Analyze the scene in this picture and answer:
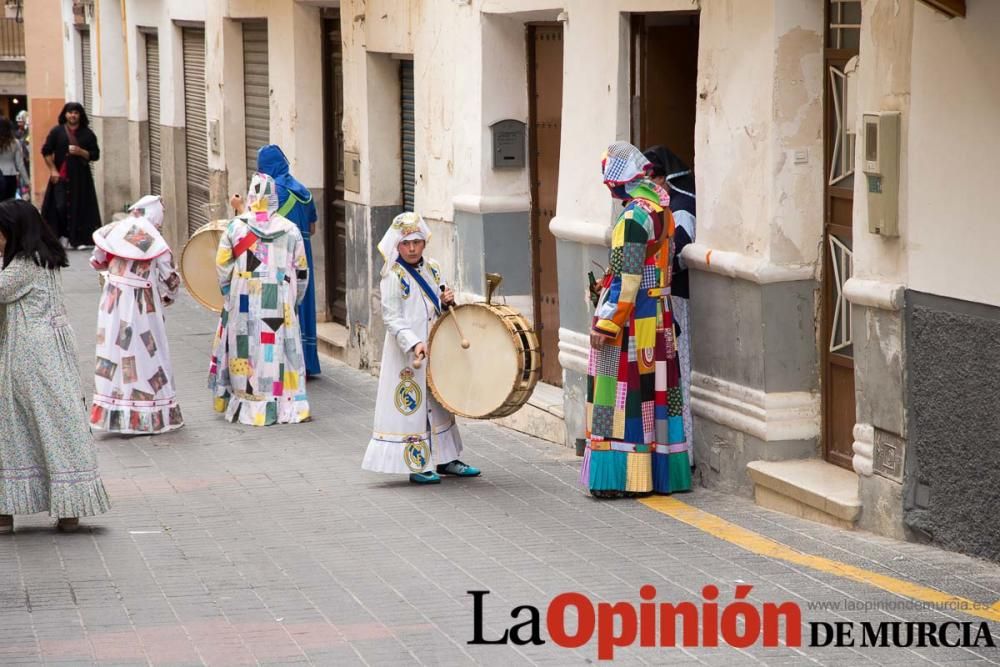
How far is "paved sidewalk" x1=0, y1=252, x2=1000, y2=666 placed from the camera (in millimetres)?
6277

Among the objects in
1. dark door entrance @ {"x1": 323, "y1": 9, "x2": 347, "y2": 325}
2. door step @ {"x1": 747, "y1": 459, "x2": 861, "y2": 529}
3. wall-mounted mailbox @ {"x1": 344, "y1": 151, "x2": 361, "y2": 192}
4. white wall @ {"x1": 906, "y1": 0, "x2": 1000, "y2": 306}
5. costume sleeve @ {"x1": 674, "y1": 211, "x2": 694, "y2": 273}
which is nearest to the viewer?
white wall @ {"x1": 906, "y1": 0, "x2": 1000, "y2": 306}

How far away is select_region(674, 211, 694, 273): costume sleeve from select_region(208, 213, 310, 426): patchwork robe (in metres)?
3.37

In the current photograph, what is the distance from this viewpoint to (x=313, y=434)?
11555 mm

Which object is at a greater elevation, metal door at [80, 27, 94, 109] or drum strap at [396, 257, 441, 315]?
metal door at [80, 27, 94, 109]

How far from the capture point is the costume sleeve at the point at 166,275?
11.4m

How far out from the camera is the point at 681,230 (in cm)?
940

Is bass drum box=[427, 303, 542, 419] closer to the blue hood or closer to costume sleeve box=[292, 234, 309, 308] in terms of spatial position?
costume sleeve box=[292, 234, 309, 308]

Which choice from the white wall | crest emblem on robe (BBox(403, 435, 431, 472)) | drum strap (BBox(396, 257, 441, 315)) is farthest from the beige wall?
the white wall

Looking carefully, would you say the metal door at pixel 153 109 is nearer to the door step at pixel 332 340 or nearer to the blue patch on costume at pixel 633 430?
the door step at pixel 332 340

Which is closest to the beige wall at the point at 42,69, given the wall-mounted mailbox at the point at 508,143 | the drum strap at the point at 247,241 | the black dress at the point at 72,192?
the black dress at the point at 72,192

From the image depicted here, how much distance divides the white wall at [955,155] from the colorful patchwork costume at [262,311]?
551cm

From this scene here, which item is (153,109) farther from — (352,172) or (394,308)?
(394,308)

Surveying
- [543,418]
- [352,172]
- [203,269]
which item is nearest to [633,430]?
[543,418]

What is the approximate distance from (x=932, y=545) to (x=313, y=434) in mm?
5171
